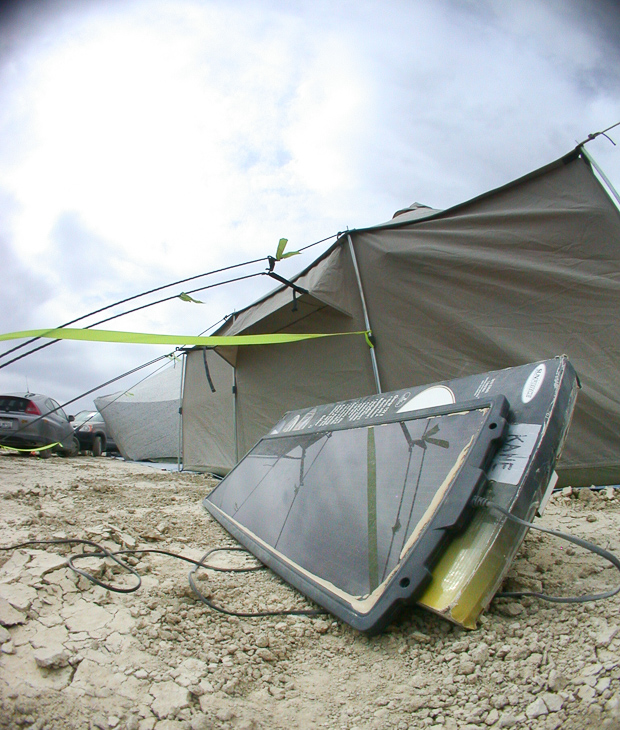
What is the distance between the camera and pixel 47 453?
6.61m

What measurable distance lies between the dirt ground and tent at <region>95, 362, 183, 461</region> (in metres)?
6.61

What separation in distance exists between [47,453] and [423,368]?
6.06 m

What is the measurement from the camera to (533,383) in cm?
124

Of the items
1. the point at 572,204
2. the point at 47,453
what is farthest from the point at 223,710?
the point at 47,453

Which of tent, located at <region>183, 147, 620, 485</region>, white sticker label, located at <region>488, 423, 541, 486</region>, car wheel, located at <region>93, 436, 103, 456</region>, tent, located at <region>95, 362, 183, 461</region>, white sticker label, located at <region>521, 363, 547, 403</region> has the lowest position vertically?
car wheel, located at <region>93, 436, 103, 456</region>

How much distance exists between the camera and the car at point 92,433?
8.63 m

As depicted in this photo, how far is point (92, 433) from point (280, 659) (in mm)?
8944

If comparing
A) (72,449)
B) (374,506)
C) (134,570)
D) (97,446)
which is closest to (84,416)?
(97,446)

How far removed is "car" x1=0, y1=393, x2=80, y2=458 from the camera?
5.94 meters

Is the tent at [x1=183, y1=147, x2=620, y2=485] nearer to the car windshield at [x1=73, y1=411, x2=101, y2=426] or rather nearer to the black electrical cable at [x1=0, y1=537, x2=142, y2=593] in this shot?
the black electrical cable at [x1=0, y1=537, x2=142, y2=593]

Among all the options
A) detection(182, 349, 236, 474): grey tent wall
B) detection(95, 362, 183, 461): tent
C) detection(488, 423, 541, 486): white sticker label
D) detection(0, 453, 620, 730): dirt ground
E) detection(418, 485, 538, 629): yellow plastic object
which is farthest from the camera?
detection(95, 362, 183, 461): tent

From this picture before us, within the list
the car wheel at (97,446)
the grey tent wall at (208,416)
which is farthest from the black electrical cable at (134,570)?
the car wheel at (97,446)

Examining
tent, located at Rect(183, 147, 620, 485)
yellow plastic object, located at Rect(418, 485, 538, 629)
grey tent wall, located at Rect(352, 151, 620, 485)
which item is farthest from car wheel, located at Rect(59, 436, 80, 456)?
yellow plastic object, located at Rect(418, 485, 538, 629)

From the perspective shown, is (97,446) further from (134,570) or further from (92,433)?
(134,570)
